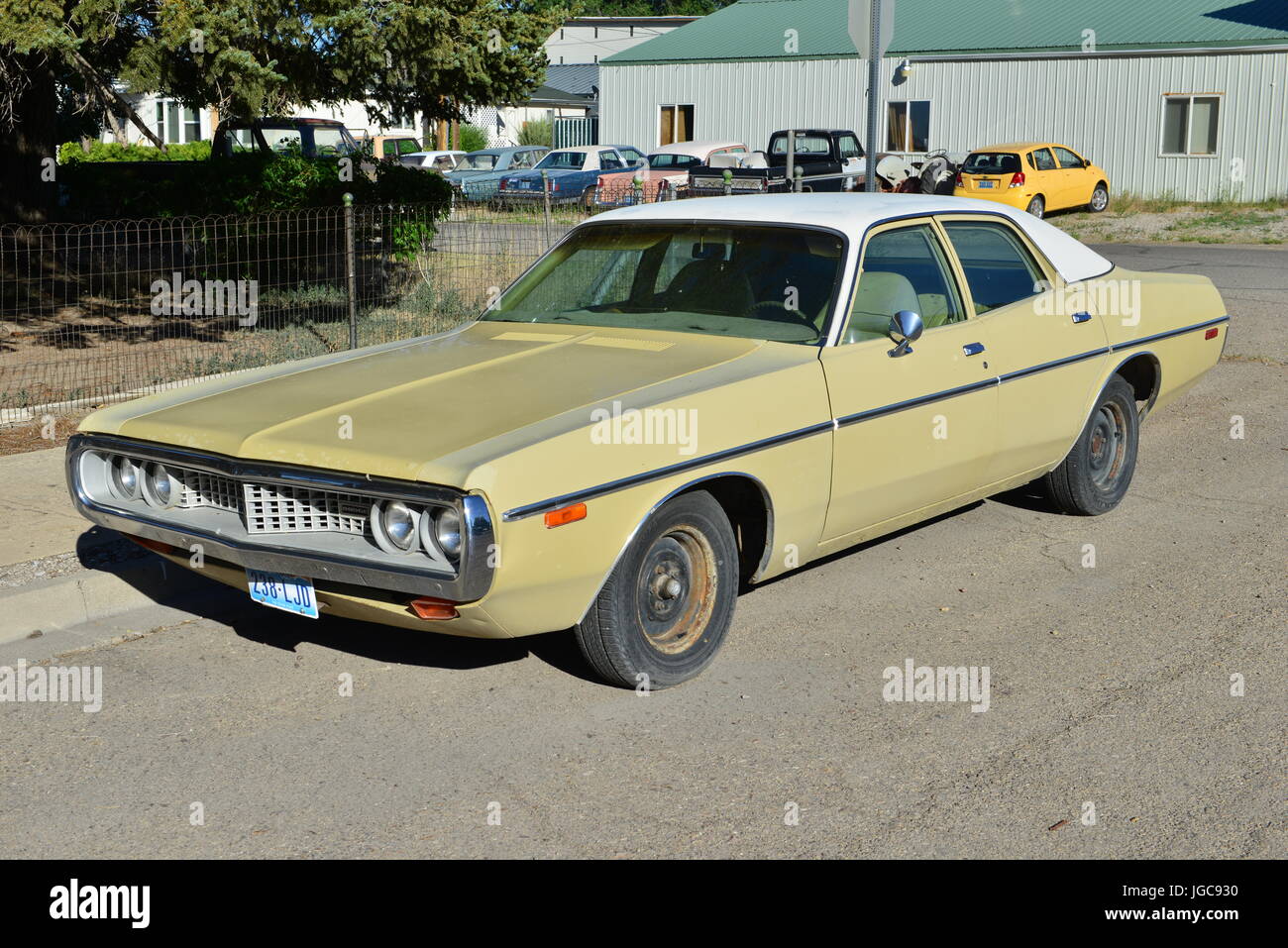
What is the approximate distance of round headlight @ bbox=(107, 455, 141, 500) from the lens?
17.0ft

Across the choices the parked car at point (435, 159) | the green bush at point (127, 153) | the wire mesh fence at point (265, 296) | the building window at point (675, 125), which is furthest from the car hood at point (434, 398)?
the building window at point (675, 125)

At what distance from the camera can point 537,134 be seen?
170ft

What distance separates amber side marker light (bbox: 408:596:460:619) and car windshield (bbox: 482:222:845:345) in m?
1.81

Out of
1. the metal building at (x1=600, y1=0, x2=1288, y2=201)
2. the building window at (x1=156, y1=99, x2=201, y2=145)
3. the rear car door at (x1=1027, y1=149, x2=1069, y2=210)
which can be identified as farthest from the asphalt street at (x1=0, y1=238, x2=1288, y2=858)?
the building window at (x1=156, y1=99, x2=201, y2=145)

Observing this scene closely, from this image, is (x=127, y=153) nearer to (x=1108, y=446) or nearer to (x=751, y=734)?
(x=1108, y=446)

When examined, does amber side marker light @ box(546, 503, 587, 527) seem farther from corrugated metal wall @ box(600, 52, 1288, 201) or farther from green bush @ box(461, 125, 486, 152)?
green bush @ box(461, 125, 486, 152)

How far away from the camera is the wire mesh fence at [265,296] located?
11242 millimetres

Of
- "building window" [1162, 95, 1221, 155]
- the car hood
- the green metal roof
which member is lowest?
the car hood

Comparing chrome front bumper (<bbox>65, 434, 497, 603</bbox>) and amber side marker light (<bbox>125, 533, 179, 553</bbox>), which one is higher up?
chrome front bumper (<bbox>65, 434, 497, 603</bbox>)

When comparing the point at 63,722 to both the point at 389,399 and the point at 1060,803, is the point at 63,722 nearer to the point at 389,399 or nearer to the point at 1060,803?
the point at 389,399

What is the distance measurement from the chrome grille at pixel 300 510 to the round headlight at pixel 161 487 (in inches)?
17.7

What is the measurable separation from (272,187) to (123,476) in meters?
11.4

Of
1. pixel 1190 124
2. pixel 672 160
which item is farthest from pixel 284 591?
pixel 1190 124

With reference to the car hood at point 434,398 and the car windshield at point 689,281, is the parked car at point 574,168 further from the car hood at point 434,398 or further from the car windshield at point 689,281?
the car hood at point 434,398
